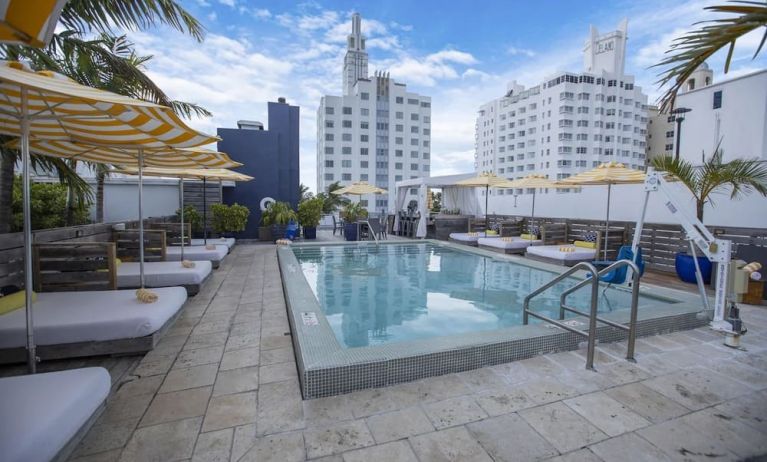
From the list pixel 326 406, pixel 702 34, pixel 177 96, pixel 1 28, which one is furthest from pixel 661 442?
pixel 177 96

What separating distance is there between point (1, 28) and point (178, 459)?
1.99m

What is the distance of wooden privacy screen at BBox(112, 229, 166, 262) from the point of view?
19.2 feet

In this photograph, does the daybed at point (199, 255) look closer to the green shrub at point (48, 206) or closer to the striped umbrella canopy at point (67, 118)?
the green shrub at point (48, 206)

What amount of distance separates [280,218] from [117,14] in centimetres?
764

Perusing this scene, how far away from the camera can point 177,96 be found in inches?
372

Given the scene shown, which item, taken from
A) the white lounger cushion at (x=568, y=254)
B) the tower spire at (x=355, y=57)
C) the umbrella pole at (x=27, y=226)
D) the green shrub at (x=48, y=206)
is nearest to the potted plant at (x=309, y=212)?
the green shrub at (x=48, y=206)

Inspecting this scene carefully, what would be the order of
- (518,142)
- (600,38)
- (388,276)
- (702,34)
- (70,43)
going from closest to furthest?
(702,34), (70,43), (388,276), (600,38), (518,142)

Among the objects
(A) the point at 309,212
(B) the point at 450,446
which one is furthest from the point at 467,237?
(B) the point at 450,446

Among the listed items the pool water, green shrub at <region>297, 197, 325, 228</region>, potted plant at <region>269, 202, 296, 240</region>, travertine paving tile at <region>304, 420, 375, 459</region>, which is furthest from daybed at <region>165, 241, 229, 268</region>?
travertine paving tile at <region>304, 420, 375, 459</region>

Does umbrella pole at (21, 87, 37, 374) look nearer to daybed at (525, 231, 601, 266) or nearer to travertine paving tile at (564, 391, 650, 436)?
travertine paving tile at (564, 391, 650, 436)

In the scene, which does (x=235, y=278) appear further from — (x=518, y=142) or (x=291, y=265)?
(x=518, y=142)

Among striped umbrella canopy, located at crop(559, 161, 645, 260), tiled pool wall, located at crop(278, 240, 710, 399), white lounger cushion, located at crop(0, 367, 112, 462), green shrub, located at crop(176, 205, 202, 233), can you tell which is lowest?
tiled pool wall, located at crop(278, 240, 710, 399)

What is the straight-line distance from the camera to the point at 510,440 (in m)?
2.07

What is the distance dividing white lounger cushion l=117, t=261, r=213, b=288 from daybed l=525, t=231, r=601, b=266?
22.6 feet
